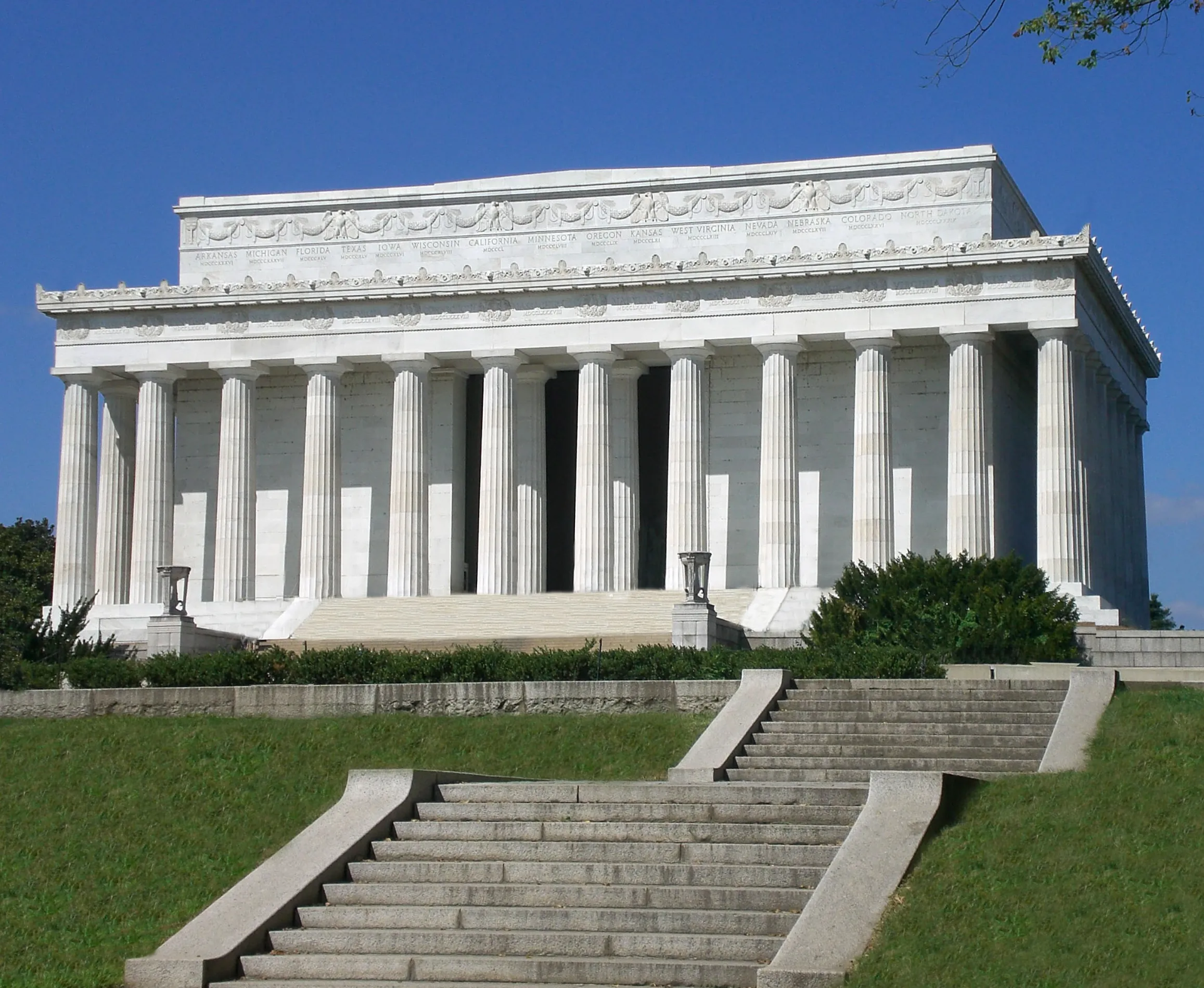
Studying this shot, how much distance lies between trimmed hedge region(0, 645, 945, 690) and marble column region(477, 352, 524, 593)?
977 inches

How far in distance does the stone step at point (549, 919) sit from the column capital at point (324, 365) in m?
47.7

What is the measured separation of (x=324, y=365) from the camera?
71250 millimetres

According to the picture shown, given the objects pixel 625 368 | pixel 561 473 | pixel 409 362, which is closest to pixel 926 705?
pixel 625 368

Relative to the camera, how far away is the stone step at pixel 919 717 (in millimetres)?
34344

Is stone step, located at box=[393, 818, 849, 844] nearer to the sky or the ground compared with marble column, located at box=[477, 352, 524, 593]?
nearer to the ground

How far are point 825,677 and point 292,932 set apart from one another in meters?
17.4

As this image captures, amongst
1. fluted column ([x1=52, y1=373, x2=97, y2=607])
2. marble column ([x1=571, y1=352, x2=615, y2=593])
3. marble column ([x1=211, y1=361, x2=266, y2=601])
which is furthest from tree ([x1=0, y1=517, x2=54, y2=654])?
marble column ([x1=571, y1=352, x2=615, y2=593])

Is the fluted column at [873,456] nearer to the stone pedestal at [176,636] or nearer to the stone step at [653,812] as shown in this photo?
the stone pedestal at [176,636]

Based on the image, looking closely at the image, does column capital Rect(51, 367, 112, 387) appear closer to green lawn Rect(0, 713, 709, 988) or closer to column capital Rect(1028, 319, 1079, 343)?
column capital Rect(1028, 319, 1079, 343)

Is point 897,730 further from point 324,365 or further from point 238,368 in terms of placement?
point 238,368

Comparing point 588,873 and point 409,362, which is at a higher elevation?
point 409,362

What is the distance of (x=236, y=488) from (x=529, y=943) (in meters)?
50.0

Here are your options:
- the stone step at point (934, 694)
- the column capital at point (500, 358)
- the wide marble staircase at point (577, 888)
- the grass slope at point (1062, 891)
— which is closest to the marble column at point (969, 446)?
the column capital at point (500, 358)

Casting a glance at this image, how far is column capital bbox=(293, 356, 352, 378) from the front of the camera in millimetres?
71125
